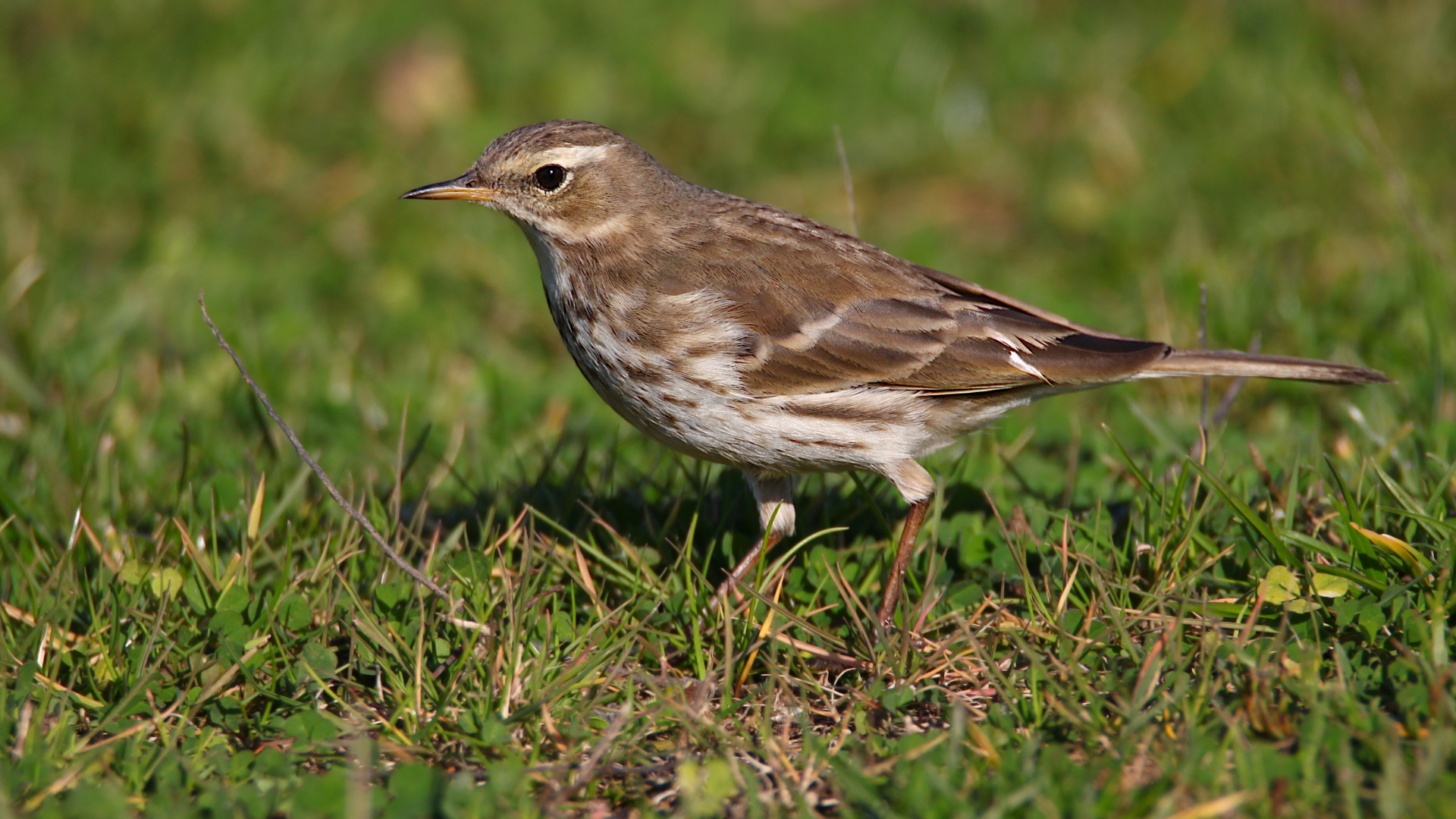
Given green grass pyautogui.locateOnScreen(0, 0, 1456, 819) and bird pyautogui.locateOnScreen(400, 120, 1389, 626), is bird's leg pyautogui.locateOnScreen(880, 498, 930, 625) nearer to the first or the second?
bird pyautogui.locateOnScreen(400, 120, 1389, 626)

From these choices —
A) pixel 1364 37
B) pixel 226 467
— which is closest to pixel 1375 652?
pixel 226 467

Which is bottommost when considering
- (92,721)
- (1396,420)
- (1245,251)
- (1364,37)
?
(92,721)

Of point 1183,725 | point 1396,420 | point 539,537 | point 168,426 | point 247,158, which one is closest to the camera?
point 1183,725

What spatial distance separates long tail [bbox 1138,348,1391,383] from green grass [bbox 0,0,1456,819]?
339mm

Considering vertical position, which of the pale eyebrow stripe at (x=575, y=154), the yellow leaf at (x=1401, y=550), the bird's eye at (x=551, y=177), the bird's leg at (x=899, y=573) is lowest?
the bird's leg at (x=899, y=573)

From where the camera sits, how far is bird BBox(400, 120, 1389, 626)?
4.59 metres

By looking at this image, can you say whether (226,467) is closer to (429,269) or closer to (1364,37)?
(429,269)

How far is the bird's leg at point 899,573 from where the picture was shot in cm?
450

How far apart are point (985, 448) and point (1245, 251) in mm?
3245

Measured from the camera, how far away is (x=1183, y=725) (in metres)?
3.58

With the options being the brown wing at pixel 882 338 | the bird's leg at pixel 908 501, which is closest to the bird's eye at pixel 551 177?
the brown wing at pixel 882 338

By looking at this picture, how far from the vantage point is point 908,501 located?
4746mm

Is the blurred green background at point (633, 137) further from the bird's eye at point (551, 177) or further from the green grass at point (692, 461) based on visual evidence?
the bird's eye at point (551, 177)

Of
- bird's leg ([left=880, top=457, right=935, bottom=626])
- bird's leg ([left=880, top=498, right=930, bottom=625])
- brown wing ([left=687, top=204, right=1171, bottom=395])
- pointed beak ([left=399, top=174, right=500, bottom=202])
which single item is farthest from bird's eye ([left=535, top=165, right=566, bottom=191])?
bird's leg ([left=880, top=498, right=930, bottom=625])
